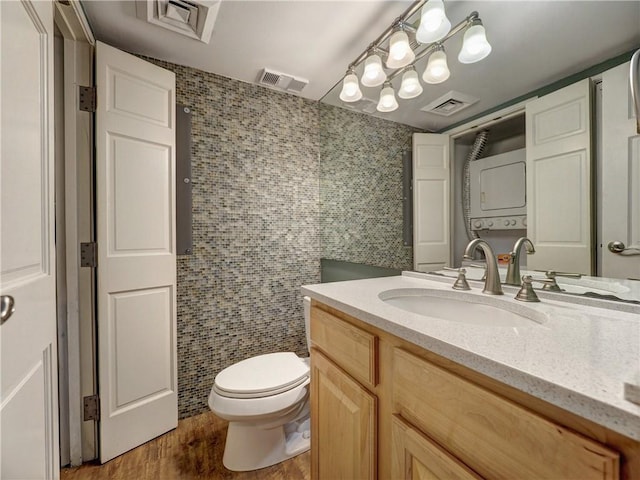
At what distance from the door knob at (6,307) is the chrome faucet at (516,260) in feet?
4.41

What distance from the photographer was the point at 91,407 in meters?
1.32

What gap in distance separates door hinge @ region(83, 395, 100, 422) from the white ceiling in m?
1.76

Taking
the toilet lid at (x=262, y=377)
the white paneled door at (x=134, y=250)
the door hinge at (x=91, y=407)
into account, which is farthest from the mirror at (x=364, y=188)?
the door hinge at (x=91, y=407)

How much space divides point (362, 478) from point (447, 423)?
1.37 feet

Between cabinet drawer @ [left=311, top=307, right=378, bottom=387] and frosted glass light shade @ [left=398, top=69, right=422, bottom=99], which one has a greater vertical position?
frosted glass light shade @ [left=398, top=69, right=422, bottom=99]

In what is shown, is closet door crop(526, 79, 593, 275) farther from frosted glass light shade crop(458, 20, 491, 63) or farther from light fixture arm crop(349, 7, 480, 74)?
light fixture arm crop(349, 7, 480, 74)

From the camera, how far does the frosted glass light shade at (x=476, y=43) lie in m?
1.02

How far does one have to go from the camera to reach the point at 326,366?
982 millimetres

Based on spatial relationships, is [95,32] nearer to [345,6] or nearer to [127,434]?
[345,6]

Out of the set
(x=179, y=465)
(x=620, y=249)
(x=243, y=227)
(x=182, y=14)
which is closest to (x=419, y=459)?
(x=620, y=249)

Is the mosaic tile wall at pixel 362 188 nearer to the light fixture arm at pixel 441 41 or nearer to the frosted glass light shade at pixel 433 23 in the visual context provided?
the light fixture arm at pixel 441 41

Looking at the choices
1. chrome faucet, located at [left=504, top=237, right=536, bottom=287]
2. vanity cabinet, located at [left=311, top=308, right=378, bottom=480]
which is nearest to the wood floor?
vanity cabinet, located at [left=311, top=308, right=378, bottom=480]

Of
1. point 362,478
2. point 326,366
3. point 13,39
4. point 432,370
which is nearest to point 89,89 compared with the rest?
point 13,39

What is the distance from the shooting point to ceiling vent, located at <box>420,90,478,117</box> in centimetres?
112
